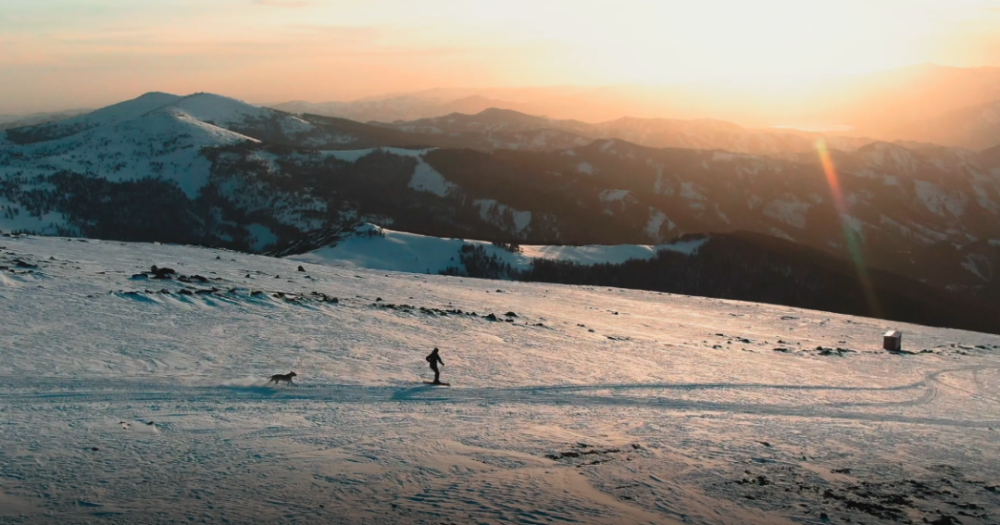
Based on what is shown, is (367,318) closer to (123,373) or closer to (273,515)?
(123,373)

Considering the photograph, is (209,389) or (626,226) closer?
(209,389)

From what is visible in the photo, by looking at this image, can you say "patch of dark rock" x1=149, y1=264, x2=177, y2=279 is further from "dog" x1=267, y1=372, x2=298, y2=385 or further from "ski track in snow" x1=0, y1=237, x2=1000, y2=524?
"dog" x1=267, y1=372, x2=298, y2=385

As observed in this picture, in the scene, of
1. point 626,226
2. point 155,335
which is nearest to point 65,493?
point 155,335

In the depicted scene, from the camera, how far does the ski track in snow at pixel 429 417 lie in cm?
1084

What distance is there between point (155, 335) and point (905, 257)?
203 m

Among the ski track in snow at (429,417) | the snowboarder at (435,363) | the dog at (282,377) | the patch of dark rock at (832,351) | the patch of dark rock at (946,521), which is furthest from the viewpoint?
the patch of dark rock at (832,351)

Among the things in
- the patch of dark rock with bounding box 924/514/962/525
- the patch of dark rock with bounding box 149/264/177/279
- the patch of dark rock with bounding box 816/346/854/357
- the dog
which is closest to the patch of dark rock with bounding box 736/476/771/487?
the patch of dark rock with bounding box 924/514/962/525

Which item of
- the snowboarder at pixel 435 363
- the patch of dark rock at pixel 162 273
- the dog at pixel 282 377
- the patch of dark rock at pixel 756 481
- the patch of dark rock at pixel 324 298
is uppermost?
the patch of dark rock at pixel 162 273

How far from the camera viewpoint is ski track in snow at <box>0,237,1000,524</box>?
1084 centimetres

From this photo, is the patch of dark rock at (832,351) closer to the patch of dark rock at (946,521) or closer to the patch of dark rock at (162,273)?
the patch of dark rock at (946,521)

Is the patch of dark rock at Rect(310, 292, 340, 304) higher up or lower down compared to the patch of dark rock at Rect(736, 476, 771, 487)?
higher up

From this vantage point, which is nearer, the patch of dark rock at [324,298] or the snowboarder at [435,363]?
the snowboarder at [435,363]

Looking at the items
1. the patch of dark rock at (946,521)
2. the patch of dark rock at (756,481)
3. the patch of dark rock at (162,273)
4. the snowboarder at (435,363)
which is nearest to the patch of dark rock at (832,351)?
the snowboarder at (435,363)

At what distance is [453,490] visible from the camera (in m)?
11.1
